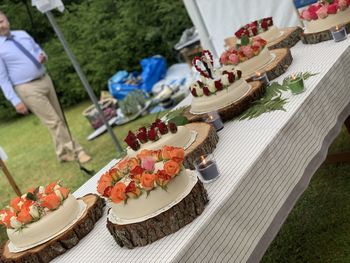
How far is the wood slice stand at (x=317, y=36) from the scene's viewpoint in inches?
131

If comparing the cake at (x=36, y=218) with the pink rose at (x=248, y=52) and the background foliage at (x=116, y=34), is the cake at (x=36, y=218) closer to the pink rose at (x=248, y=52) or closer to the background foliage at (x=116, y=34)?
the pink rose at (x=248, y=52)

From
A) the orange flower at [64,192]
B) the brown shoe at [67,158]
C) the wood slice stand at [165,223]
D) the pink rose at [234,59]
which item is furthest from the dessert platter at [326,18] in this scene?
the brown shoe at [67,158]

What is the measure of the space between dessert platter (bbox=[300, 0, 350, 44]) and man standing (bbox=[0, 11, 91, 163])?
3342 millimetres

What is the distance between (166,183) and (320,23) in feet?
6.83

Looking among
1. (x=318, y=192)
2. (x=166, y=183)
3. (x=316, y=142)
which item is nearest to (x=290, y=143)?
(x=316, y=142)

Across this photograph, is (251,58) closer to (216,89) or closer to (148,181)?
(216,89)

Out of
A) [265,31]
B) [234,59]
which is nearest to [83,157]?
[265,31]

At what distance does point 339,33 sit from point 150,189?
195cm

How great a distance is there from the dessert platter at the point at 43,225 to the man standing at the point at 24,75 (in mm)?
3495

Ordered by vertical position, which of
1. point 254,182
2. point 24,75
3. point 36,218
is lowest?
point 254,182

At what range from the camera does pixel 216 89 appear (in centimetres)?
280

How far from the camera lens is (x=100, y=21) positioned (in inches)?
437

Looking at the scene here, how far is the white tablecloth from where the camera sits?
178 cm

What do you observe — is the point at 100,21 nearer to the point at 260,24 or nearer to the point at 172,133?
the point at 260,24
